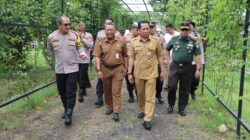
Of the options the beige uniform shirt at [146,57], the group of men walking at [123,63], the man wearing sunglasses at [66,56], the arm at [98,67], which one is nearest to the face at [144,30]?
the group of men walking at [123,63]

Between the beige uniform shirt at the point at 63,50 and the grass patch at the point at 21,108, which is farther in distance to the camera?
the grass patch at the point at 21,108

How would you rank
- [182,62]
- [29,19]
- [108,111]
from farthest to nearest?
[29,19] → [108,111] → [182,62]

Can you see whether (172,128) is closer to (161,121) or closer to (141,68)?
(161,121)

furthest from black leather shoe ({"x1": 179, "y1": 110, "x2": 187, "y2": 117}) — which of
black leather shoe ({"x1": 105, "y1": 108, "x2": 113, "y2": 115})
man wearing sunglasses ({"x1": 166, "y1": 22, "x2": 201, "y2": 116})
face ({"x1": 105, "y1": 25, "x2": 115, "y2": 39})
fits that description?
face ({"x1": 105, "y1": 25, "x2": 115, "y2": 39})

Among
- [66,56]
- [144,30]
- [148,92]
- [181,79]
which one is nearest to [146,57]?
[144,30]

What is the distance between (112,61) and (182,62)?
4.31ft

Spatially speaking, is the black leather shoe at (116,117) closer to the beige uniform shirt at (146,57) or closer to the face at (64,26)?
the beige uniform shirt at (146,57)

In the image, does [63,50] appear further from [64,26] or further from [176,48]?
[176,48]

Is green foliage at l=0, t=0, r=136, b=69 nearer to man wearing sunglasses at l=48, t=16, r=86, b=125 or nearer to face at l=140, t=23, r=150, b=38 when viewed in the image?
man wearing sunglasses at l=48, t=16, r=86, b=125

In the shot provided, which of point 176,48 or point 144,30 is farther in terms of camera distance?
point 176,48

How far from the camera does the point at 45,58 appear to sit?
30.9 ft

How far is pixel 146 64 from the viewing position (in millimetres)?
5484

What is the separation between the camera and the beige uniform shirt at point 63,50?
5.43 meters

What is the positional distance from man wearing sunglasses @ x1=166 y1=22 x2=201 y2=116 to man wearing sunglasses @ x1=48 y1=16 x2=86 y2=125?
1.79 metres
